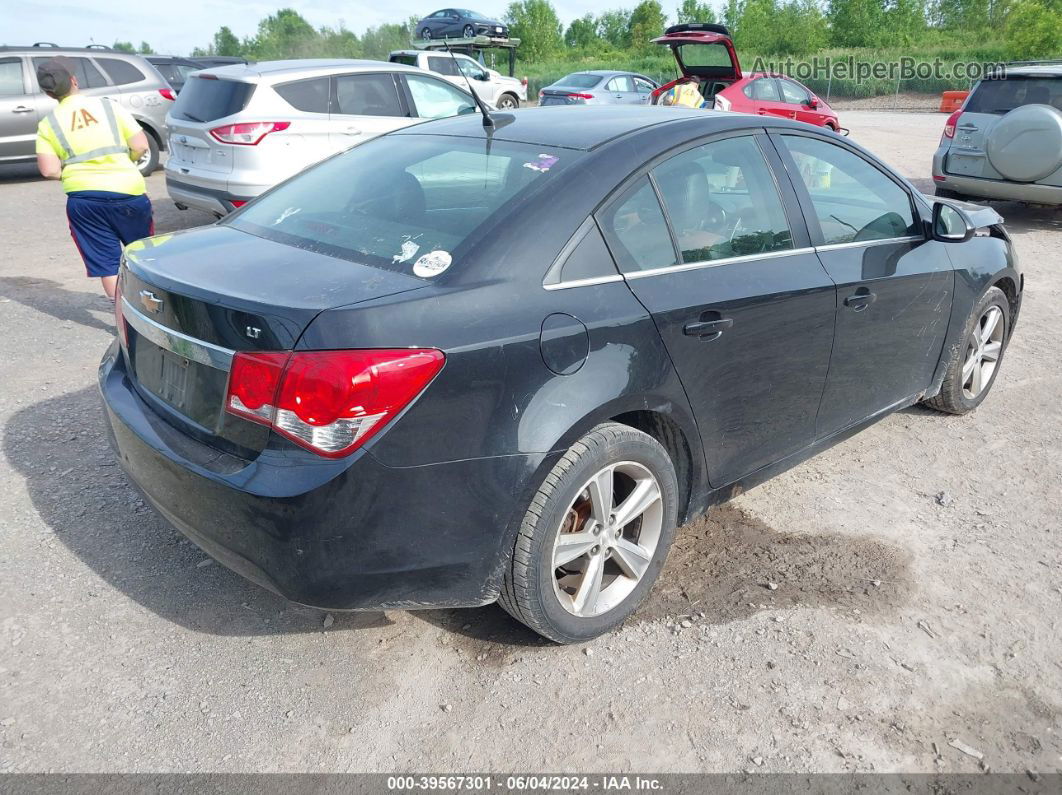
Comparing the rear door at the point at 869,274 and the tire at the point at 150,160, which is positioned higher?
the rear door at the point at 869,274

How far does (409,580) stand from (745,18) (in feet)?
233

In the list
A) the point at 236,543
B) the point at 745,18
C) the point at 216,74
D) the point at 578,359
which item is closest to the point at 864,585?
the point at 578,359

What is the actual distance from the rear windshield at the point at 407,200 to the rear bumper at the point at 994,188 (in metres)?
8.14

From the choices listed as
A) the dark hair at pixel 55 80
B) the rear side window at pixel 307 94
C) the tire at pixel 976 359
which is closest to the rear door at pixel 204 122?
the rear side window at pixel 307 94

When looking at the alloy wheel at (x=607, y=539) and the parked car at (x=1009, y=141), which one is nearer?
the alloy wheel at (x=607, y=539)

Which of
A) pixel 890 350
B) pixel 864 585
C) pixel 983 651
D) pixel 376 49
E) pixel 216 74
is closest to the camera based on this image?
pixel 983 651

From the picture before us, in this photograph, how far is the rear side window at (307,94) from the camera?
8.14 meters

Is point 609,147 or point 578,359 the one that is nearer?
point 578,359

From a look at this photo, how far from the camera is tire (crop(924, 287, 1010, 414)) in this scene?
14.6 feet

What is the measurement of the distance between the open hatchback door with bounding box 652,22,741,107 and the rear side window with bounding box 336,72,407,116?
4021 mm

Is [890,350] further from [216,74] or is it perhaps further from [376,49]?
[376,49]

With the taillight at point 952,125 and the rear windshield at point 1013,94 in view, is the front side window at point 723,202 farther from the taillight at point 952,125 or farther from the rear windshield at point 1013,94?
the taillight at point 952,125

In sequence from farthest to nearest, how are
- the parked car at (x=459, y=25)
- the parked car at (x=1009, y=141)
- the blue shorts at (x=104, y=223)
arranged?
the parked car at (x=459, y=25) → the parked car at (x=1009, y=141) → the blue shorts at (x=104, y=223)

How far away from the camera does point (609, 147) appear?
9.52 ft
